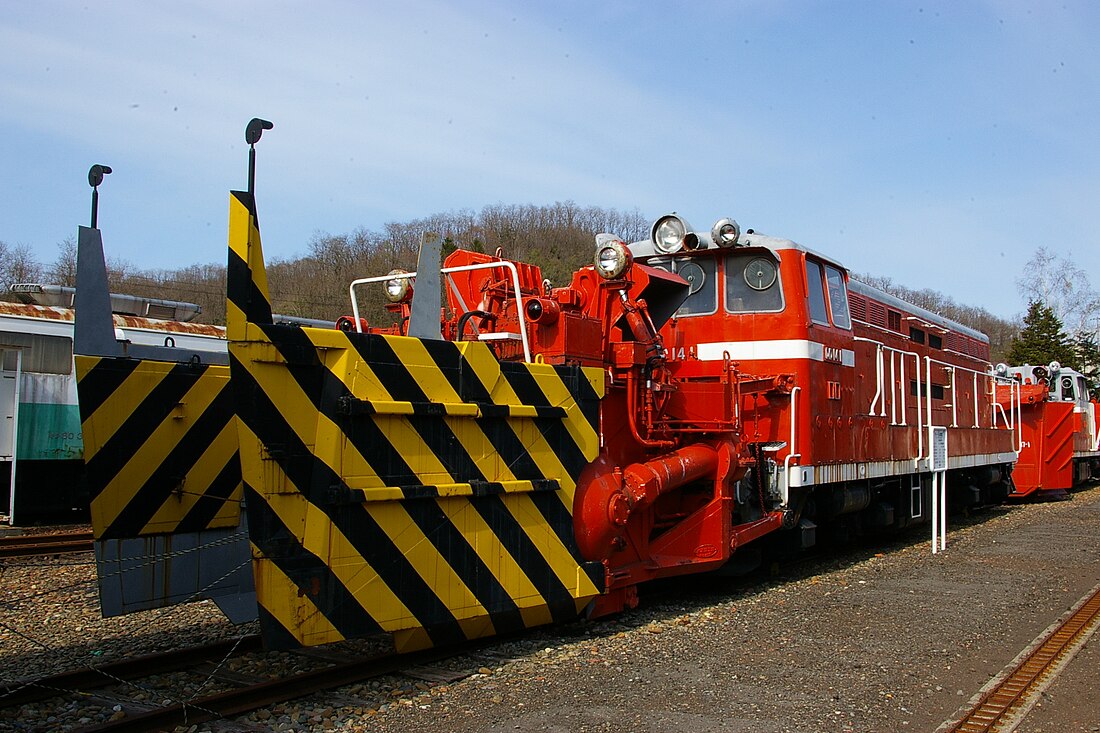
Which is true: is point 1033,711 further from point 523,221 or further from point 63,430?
point 523,221

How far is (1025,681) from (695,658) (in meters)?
1.94

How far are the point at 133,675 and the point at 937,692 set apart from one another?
15.4 ft

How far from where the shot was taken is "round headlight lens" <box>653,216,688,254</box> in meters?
8.91

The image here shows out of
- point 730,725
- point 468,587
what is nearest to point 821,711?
point 730,725

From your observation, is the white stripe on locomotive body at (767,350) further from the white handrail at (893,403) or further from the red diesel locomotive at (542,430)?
the white handrail at (893,403)

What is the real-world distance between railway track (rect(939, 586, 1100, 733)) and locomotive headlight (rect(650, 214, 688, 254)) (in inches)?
179

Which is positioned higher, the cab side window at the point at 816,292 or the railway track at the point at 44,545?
the cab side window at the point at 816,292

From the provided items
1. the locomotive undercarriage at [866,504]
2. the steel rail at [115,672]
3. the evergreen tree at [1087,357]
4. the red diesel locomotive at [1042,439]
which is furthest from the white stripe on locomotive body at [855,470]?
the evergreen tree at [1087,357]

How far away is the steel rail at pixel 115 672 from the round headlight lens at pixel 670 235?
16.9 ft

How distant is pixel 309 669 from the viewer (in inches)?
221

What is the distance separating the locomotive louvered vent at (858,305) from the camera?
1079cm

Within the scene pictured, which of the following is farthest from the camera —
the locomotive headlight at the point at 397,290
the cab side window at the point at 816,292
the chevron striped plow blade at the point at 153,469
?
the cab side window at the point at 816,292

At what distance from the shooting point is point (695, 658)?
19.4 ft

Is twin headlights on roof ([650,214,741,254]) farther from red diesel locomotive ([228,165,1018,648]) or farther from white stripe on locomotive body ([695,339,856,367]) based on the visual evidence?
white stripe on locomotive body ([695,339,856,367])
